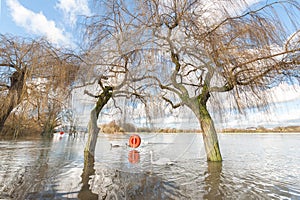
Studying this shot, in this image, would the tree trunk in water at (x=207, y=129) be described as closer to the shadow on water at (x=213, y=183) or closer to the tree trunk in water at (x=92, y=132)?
the shadow on water at (x=213, y=183)

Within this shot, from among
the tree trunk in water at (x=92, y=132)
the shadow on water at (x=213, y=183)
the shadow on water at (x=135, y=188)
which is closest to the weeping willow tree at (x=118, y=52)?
the shadow on water at (x=135, y=188)

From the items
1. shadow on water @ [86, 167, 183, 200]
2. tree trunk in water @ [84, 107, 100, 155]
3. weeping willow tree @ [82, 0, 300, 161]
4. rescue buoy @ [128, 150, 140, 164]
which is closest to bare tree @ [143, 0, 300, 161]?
weeping willow tree @ [82, 0, 300, 161]

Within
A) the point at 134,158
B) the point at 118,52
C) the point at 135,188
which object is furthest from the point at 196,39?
the point at 134,158

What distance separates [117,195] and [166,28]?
2227mm

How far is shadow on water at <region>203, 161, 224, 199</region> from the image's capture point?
8.44ft

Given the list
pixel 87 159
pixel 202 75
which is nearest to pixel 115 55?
pixel 202 75

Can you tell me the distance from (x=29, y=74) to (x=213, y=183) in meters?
3.39

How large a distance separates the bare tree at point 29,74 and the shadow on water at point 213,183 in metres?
2.87

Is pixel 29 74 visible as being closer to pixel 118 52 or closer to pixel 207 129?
pixel 118 52

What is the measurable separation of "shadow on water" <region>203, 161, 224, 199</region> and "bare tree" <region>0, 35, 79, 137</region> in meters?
2.87

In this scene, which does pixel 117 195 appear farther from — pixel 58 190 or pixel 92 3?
pixel 92 3

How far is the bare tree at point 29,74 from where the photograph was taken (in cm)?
306

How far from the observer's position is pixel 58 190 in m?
2.64

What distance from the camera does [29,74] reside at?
2.97 metres
